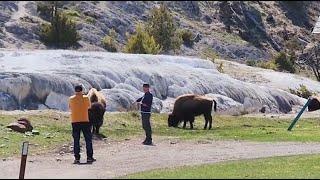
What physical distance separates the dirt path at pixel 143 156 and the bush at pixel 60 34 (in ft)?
169

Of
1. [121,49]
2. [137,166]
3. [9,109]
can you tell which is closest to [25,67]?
[9,109]

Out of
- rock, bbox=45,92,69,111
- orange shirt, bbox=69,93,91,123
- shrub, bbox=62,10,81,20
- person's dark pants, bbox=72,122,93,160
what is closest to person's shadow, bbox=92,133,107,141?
person's dark pants, bbox=72,122,93,160

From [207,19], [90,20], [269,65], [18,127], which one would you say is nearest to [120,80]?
[18,127]

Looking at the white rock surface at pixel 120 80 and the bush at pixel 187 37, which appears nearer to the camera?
the white rock surface at pixel 120 80

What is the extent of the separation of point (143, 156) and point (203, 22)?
83.4m

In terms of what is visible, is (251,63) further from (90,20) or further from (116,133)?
(116,133)

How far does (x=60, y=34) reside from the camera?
79.6 metres

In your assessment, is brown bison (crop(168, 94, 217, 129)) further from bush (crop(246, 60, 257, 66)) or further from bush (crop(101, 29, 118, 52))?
bush (crop(246, 60, 257, 66))

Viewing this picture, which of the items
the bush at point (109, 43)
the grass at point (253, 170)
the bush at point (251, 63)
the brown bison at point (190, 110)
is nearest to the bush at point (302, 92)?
the bush at point (251, 63)

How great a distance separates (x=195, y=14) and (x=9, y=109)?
6996 cm

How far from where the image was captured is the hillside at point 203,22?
A: 80750mm

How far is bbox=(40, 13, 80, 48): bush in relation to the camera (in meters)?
78.6

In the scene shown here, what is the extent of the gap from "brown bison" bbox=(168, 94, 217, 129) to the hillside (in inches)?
1459

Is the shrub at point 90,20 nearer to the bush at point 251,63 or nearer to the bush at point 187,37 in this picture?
the bush at point 187,37
